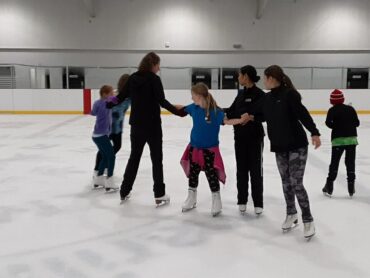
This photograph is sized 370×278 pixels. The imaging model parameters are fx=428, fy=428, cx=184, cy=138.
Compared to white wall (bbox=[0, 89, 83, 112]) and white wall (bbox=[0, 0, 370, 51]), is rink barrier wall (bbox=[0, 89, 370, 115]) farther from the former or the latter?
white wall (bbox=[0, 0, 370, 51])

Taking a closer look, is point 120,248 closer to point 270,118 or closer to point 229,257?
point 229,257

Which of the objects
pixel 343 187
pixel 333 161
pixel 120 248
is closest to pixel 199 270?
pixel 120 248

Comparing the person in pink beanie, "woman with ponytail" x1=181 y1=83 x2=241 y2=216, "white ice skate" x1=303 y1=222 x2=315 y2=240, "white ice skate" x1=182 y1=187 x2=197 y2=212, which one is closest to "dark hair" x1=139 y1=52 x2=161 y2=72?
"woman with ponytail" x1=181 y1=83 x2=241 y2=216

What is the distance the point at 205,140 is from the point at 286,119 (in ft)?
2.67

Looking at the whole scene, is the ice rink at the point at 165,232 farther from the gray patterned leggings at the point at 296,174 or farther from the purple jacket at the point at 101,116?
the purple jacket at the point at 101,116

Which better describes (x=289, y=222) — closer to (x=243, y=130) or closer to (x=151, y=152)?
(x=243, y=130)

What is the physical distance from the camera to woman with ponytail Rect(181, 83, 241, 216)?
3520mm

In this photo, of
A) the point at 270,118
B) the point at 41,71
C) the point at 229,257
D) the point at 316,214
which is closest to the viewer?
the point at 229,257

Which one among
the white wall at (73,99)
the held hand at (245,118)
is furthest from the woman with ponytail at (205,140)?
the white wall at (73,99)

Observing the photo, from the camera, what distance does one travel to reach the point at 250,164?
360 cm

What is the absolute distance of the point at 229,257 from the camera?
9.12 feet

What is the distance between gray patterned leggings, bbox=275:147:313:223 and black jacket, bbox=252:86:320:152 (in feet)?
0.20

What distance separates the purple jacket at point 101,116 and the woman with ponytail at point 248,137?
52.3 inches

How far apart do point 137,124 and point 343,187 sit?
244 centimetres
